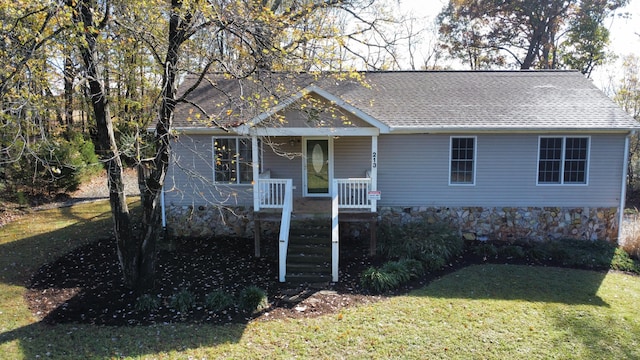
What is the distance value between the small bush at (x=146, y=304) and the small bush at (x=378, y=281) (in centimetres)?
396

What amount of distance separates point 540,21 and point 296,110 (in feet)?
70.2

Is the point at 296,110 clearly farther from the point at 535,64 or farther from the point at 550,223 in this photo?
the point at 535,64

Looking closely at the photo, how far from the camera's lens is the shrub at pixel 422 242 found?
967cm

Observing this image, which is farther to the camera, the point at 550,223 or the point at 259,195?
the point at 550,223

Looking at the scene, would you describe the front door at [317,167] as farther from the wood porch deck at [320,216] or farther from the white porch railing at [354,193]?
the wood porch deck at [320,216]

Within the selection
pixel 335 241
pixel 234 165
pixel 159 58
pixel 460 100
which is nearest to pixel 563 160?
pixel 460 100

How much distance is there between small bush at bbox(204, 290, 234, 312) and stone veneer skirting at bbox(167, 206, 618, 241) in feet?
13.4

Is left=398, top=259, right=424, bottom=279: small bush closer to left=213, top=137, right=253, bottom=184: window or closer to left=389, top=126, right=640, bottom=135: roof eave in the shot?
left=389, top=126, right=640, bottom=135: roof eave

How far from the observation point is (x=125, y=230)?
7.77 m

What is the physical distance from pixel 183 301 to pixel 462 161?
26.8 ft

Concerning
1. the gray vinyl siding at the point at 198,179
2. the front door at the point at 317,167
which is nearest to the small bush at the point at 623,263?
the front door at the point at 317,167

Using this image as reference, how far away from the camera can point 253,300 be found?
24.4 ft

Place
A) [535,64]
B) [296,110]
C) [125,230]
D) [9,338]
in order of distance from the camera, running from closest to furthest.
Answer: [9,338] → [125,230] → [296,110] → [535,64]

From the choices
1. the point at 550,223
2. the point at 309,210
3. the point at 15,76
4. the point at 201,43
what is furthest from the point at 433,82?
the point at 15,76
